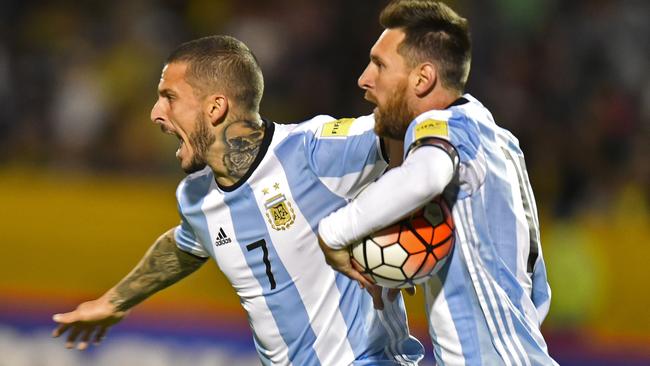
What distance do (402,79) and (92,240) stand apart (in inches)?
213

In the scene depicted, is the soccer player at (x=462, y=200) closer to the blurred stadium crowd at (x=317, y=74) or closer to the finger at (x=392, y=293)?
the finger at (x=392, y=293)

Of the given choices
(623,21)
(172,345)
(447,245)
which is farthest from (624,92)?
(447,245)

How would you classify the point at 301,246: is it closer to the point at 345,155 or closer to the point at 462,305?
the point at 345,155

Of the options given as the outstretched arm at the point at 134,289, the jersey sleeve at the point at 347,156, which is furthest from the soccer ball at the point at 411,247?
the outstretched arm at the point at 134,289

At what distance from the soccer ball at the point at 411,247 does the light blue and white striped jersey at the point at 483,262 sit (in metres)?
0.06

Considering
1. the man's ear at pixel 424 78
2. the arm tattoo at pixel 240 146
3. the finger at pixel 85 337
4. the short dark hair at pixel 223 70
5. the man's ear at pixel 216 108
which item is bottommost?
the finger at pixel 85 337

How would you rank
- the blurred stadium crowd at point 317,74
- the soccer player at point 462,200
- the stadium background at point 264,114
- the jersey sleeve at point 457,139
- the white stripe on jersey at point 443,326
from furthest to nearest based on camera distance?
the blurred stadium crowd at point 317,74 < the stadium background at point 264,114 < the white stripe on jersey at point 443,326 < the soccer player at point 462,200 < the jersey sleeve at point 457,139

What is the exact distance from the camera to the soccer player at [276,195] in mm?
3996

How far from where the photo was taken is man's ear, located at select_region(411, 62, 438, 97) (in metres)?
3.50

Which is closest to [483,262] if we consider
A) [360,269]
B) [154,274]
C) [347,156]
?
[360,269]

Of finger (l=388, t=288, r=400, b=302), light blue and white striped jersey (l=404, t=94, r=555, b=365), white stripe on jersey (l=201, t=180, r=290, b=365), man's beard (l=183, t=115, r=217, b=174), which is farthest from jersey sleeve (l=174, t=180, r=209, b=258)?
light blue and white striped jersey (l=404, t=94, r=555, b=365)

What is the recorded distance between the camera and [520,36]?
8945 mm

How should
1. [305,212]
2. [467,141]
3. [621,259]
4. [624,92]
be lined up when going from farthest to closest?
1. [624,92]
2. [621,259]
3. [305,212]
4. [467,141]

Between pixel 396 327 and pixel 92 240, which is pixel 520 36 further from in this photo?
pixel 396 327
